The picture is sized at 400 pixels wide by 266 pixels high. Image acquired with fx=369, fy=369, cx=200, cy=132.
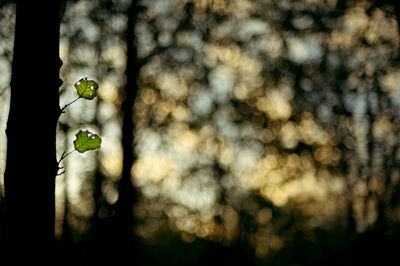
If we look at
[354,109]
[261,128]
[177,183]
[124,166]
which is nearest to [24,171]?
[124,166]

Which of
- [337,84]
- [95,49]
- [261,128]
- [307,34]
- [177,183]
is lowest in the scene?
[177,183]

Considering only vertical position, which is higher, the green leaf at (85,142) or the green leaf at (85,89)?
the green leaf at (85,89)

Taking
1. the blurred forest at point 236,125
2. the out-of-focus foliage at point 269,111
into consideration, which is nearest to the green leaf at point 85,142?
the blurred forest at point 236,125

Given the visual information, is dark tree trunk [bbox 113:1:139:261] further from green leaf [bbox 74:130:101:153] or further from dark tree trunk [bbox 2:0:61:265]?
green leaf [bbox 74:130:101:153]

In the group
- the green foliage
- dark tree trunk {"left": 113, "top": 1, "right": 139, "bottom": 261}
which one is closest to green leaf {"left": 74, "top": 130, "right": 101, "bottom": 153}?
the green foliage

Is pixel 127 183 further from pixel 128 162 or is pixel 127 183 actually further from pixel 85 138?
pixel 85 138

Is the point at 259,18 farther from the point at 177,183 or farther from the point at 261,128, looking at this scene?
the point at 177,183

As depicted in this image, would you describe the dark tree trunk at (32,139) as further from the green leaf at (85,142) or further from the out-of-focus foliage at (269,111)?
the out-of-focus foliage at (269,111)
